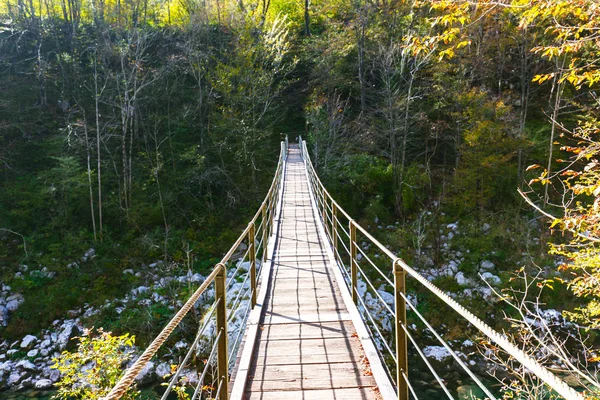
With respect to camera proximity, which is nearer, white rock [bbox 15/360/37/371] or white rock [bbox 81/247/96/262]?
white rock [bbox 15/360/37/371]


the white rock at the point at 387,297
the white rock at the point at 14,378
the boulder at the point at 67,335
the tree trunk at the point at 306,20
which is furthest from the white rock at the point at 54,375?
the tree trunk at the point at 306,20


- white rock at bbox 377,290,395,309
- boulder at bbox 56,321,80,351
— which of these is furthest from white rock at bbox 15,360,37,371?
white rock at bbox 377,290,395,309

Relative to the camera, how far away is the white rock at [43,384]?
10844 millimetres

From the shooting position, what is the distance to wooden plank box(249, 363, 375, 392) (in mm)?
2904

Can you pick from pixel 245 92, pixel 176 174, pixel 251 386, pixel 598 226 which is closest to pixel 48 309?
pixel 176 174

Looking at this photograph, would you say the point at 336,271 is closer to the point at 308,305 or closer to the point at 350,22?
the point at 308,305

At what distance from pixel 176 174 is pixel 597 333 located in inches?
709

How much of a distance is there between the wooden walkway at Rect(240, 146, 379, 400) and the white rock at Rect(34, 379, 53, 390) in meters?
9.04

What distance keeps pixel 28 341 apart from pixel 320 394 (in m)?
13.5

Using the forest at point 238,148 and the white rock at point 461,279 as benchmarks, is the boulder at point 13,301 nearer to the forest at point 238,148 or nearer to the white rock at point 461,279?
the forest at point 238,148

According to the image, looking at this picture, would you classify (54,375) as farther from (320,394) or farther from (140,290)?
(320,394)

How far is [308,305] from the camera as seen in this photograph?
14.9 feet

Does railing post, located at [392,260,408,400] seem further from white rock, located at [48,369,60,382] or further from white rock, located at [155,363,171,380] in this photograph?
white rock, located at [48,369,60,382]

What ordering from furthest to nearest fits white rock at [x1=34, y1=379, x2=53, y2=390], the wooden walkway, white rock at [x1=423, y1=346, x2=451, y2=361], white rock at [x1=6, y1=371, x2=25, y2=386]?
white rock at [x1=423, y1=346, x2=451, y2=361]
white rock at [x1=6, y1=371, x2=25, y2=386]
white rock at [x1=34, y1=379, x2=53, y2=390]
the wooden walkway
